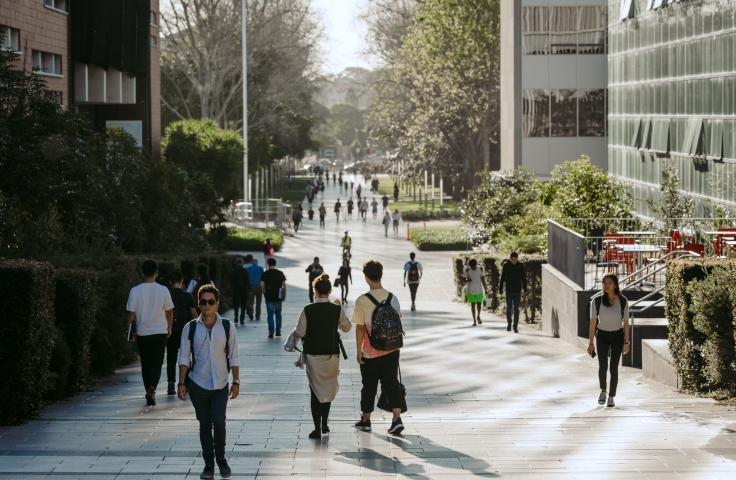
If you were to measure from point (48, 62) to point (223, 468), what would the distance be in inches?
1060

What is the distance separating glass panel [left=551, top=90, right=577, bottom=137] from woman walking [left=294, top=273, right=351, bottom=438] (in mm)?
39412

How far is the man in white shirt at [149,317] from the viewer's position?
36.6ft

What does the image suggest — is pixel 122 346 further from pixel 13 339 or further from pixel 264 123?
pixel 264 123

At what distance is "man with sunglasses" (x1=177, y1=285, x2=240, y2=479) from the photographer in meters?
8.09

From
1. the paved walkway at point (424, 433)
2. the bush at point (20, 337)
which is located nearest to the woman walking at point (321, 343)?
the paved walkway at point (424, 433)

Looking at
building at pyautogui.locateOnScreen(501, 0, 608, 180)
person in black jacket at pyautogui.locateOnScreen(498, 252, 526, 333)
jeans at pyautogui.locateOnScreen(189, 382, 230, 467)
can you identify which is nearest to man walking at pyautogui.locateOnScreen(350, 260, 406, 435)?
jeans at pyautogui.locateOnScreen(189, 382, 230, 467)

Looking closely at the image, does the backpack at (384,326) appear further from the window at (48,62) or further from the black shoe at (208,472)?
the window at (48,62)

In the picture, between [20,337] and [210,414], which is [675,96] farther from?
[210,414]

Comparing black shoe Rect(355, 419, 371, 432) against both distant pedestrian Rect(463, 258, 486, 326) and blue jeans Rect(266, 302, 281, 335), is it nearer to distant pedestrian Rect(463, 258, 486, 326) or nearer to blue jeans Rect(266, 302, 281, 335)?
blue jeans Rect(266, 302, 281, 335)

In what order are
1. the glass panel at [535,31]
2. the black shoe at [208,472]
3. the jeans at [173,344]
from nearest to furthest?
the black shoe at [208,472], the jeans at [173,344], the glass panel at [535,31]

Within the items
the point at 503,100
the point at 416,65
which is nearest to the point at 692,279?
the point at 503,100

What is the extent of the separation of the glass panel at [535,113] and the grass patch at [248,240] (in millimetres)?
13232

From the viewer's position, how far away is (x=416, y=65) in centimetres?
6925

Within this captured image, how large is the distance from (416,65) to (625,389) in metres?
57.7
